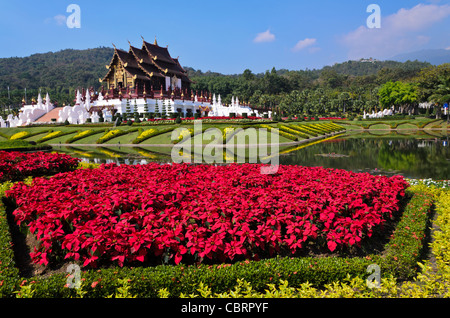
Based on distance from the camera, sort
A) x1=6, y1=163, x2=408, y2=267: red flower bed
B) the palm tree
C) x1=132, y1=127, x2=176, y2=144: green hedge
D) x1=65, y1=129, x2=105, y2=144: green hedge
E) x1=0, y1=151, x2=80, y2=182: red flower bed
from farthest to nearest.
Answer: the palm tree < x1=65, y1=129, x2=105, y2=144: green hedge < x1=132, y1=127, x2=176, y2=144: green hedge < x1=0, y1=151, x2=80, y2=182: red flower bed < x1=6, y1=163, x2=408, y2=267: red flower bed

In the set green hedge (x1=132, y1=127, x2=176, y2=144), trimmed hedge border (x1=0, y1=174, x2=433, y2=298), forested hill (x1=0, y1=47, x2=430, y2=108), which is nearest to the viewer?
trimmed hedge border (x1=0, y1=174, x2=433, y2=298)

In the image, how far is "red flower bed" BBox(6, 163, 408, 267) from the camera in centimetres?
516

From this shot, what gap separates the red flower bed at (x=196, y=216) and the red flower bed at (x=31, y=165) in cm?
572

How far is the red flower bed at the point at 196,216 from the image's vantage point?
5.16 m

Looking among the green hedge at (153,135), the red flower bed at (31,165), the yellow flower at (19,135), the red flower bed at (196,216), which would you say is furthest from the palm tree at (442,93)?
the yellow flower at (19,135)

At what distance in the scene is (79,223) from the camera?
6059mm

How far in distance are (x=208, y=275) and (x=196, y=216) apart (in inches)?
57.9

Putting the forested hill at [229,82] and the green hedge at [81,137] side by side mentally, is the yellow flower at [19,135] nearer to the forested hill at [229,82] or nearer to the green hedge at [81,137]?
the green hedge at [81,137]

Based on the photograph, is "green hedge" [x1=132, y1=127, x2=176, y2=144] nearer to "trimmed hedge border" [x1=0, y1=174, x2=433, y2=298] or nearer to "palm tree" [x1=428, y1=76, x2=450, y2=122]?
"trimmed hedge border" [x1=0, y1=174, x2=433, y2=298]

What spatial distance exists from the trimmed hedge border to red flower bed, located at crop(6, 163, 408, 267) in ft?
1.01
